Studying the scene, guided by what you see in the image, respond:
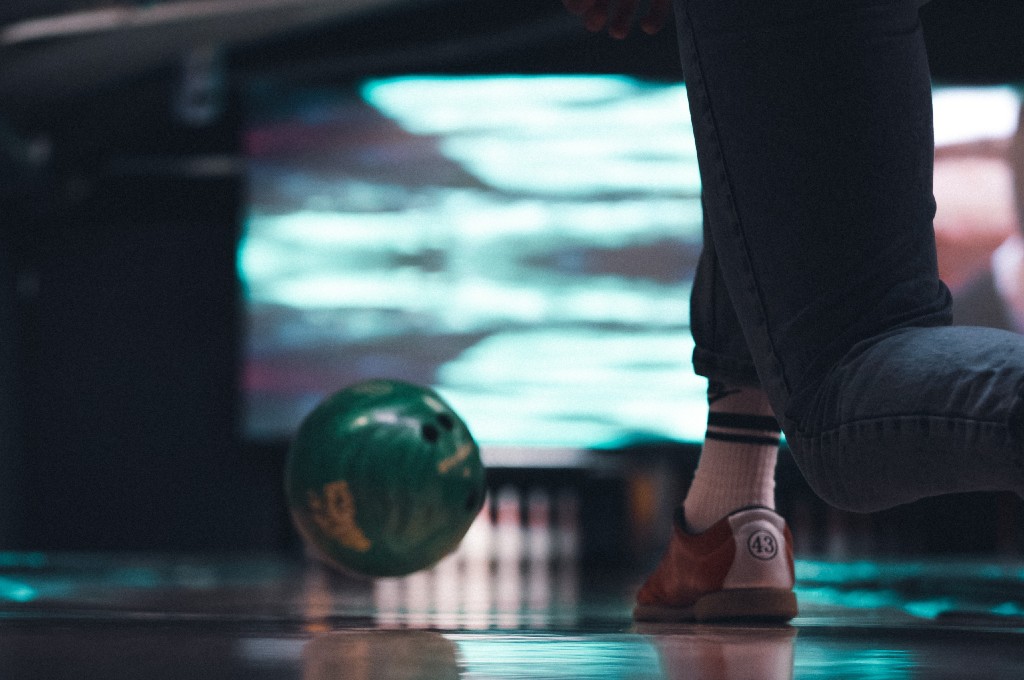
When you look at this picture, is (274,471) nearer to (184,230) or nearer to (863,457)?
(184,230)

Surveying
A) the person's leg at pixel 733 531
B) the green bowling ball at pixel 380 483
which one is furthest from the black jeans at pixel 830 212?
the green bowling ball at pixel 380 483

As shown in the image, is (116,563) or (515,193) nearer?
(116,563)

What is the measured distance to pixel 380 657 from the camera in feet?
2.76

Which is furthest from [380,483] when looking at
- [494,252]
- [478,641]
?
[494,252]

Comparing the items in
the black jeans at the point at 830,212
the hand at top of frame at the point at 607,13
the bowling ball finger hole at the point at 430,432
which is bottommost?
the bowling ball finger hole at the point at 430,432

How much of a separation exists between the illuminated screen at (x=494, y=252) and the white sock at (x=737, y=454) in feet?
13.3

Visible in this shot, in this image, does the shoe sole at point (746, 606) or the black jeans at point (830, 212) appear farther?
the shoe sole at point (746, 606)

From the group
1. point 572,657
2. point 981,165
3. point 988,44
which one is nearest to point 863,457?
point 572,657

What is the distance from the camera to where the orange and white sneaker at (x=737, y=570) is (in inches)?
49.6

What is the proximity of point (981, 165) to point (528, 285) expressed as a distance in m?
2.13

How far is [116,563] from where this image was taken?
452 centimetres

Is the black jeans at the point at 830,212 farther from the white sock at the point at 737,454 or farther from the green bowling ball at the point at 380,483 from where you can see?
the green bowling ball at the point at 380,483

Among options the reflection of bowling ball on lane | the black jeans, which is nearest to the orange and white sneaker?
the reflection of bowling ball on lane

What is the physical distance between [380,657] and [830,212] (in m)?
0.42
